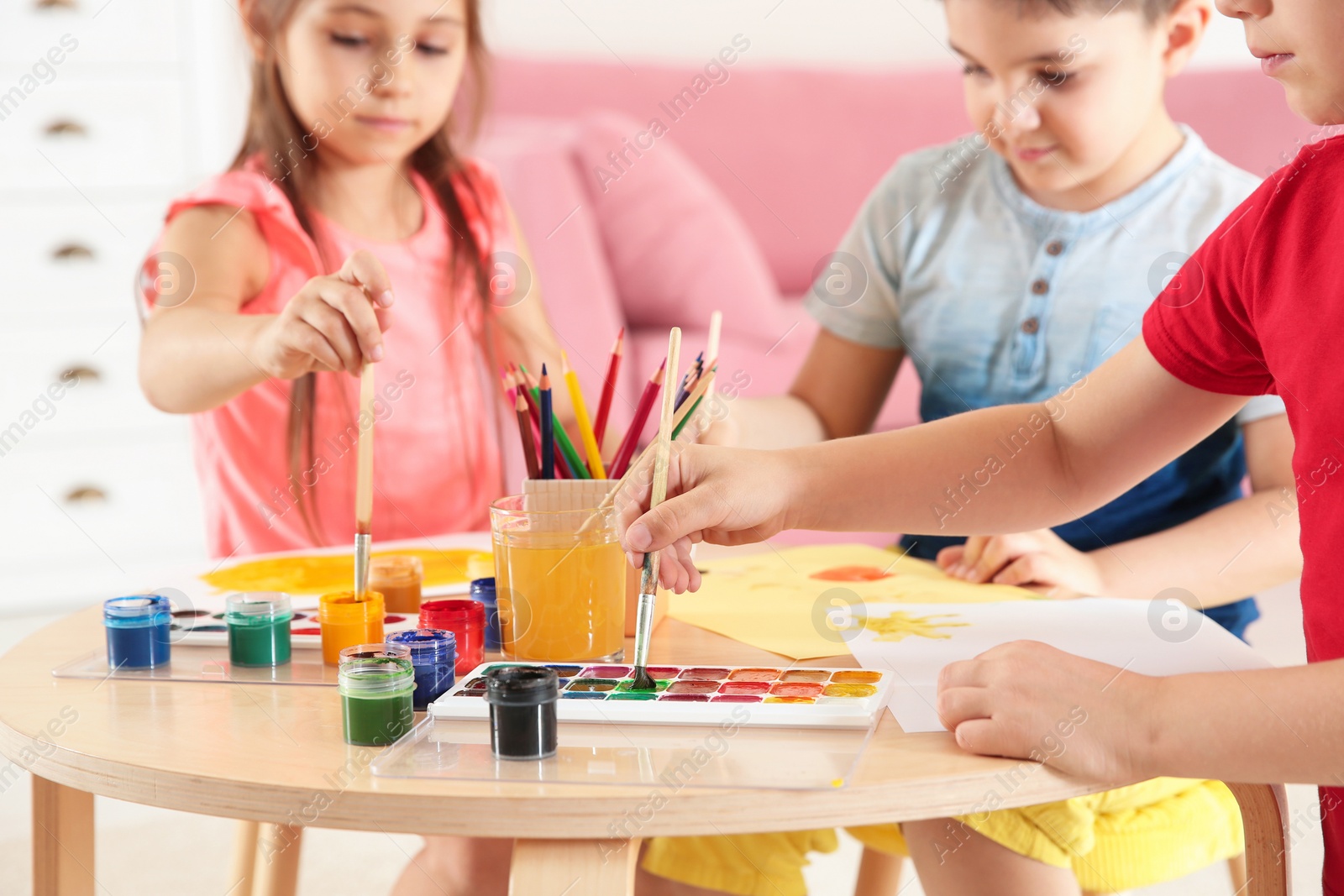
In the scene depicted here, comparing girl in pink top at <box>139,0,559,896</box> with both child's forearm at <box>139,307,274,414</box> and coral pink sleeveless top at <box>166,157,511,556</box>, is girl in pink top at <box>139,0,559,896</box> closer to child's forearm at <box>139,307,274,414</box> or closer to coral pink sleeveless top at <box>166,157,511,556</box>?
coral pink sleeveless top at <box>166,157,511,556</box>

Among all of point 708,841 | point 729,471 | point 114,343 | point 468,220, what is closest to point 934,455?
point 729,471

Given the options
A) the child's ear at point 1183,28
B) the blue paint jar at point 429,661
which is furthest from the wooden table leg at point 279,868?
the child's ear at point 1183,28

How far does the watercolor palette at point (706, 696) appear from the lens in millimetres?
607

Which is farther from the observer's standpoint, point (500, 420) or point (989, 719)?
point (500, 420)

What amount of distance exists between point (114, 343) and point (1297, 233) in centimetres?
248

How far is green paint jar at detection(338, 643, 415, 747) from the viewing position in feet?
1.92

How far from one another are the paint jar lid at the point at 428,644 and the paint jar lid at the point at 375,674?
3cm

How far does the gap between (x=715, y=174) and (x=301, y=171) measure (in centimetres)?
116

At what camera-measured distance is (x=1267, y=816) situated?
2.15 ft

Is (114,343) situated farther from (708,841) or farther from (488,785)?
(488,785)

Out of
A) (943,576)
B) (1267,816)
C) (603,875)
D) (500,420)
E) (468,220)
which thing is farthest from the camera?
(500,420)

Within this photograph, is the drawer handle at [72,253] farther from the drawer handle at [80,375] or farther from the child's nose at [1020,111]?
the child's nose at [1020,111]

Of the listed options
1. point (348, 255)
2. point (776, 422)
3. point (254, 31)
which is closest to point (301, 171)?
point (254, 31)

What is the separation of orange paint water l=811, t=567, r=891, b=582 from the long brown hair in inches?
38.2
